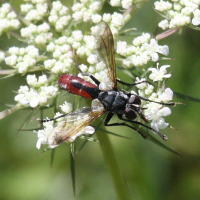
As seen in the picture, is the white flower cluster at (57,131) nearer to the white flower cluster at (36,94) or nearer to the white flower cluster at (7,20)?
the white flower cluster at (36,94)

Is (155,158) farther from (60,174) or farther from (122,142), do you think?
(60,174)

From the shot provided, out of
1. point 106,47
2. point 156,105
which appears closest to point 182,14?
point 106,47

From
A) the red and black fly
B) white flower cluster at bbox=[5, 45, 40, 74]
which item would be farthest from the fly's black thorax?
white flower cluster at bbox=[5, 45, 40, 74]

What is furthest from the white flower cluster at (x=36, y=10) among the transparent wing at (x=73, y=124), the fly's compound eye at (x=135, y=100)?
the fly's compound eye at (x=135, y=100)

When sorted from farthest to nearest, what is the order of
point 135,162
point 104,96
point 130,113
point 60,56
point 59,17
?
1. point 135,162
2. point 59,17
3. point 60,56
4. point 104,96
5. point 130,113

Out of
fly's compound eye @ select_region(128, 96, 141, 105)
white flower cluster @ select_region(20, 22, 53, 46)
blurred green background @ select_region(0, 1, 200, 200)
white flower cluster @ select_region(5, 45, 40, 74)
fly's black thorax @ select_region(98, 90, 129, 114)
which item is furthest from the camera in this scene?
blurred green background @ select_region(0, 1, 200, 200)

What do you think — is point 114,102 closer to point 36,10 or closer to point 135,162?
point 36,10

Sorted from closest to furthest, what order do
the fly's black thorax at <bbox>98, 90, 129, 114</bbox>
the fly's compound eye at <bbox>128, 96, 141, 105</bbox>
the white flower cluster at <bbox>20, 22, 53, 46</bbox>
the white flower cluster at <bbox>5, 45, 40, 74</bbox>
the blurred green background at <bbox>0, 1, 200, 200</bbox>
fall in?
1. the fly's compound eye at <bbox>128, 96, 141, 105</bbox>
2. the fly's black thorax at <bbox>98, 90, 129, 114</bbox>
3. the white flower cluster at <bbox>5, 45, 40, 74</bbox>
4. the white flower cluster at <bbox>20, 22, 53, 46</bbox>
5. the blurred green background at <bbox>0, 1, 200, 200</bbox>

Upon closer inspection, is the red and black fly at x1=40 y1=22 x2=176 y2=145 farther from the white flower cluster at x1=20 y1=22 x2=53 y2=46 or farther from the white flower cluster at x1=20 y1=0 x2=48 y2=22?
the white flower cluster at x1=20 y1=0 x2=48 y2=22
